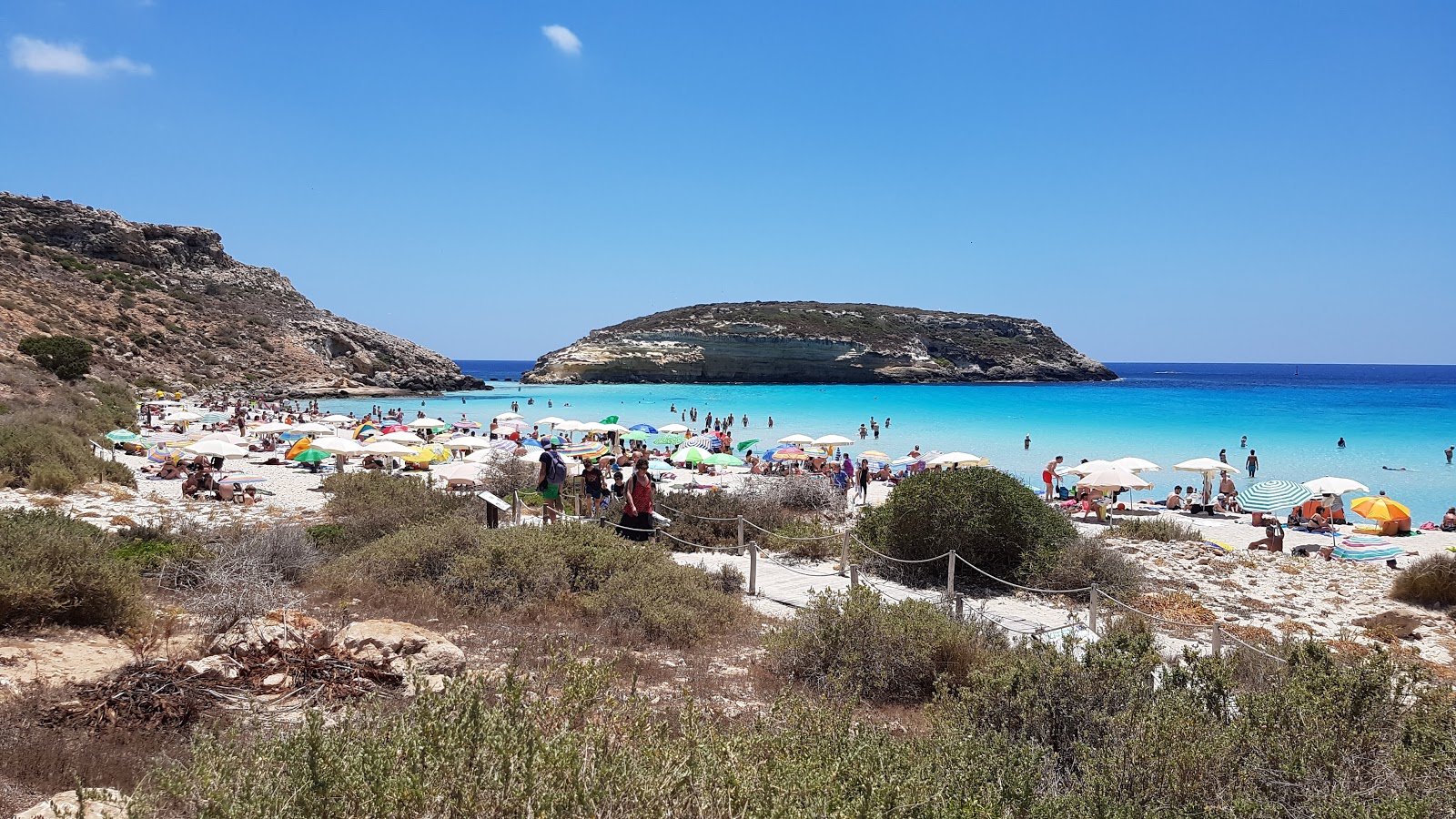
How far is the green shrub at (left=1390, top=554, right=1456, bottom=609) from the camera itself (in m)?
10.6

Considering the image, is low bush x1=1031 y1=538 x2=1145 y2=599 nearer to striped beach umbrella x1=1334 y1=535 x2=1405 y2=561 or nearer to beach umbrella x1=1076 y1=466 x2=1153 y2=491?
striped beach umbrella x1=1334 y1=535 x2=1405 y2=561

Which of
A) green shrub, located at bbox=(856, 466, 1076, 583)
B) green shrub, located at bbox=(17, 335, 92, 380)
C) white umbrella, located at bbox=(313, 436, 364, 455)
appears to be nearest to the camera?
green shrub, located at bbox=(856, 466, 1076, 583)

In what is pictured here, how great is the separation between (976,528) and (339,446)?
1796 cm

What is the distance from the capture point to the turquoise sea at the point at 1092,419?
3319cm

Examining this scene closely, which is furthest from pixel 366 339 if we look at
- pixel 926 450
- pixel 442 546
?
pixel 442 546

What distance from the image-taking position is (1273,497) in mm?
17828

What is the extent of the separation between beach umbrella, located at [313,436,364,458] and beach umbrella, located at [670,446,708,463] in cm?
888

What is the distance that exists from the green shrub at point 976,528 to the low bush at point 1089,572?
146 millimetres

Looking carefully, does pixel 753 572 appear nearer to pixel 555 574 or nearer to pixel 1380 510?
pixel 555 574

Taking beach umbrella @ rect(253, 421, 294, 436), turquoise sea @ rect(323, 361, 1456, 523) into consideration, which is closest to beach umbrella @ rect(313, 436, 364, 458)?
beach umbrella @ rect(253, 421, 294, 436)

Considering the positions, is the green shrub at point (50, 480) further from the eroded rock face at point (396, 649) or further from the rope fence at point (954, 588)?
the eroded rock face at point (396, 649)

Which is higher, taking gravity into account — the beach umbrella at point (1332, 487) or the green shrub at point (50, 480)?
the green shrub at point (50, 480)

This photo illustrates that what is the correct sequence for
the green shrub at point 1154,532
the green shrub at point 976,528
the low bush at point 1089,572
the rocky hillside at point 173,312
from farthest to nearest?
the rocky hillside at point 173,312 → the green shrub at point 1154,532 → the green shrub at point 976,528 → the low bush at point 1089,572

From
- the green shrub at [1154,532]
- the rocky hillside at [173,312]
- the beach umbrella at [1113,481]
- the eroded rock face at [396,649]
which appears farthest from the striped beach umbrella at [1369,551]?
the rocky hillside at [173,312]
